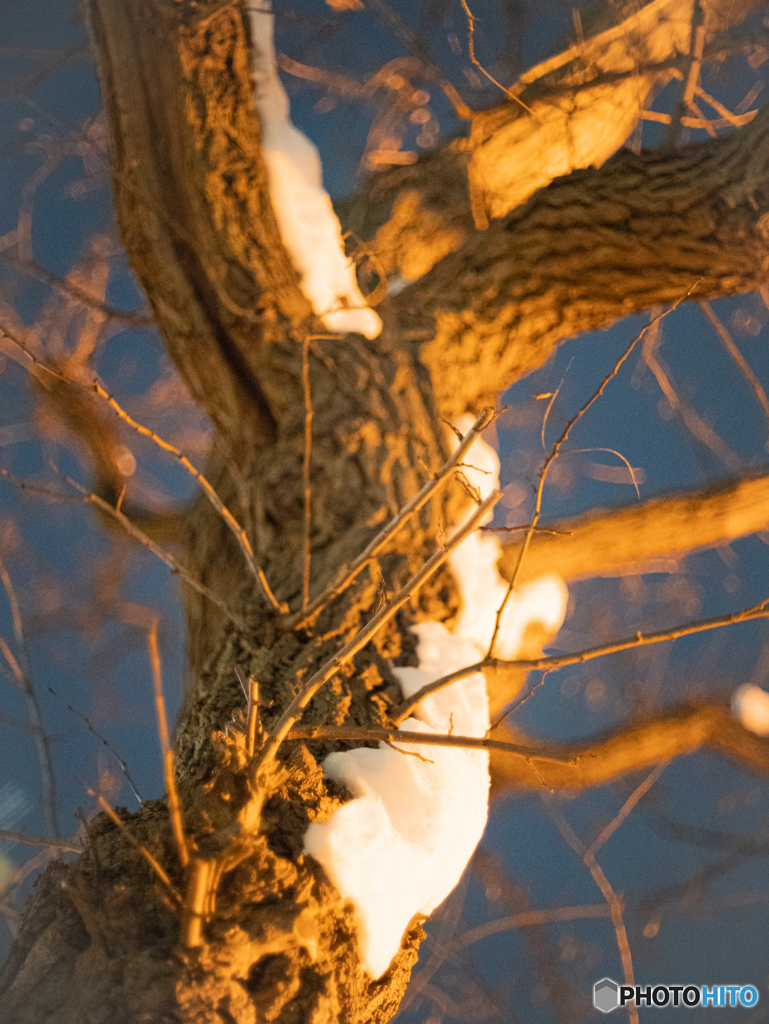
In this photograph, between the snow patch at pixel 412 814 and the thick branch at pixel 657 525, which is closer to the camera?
the snow patch at pixel 412 814

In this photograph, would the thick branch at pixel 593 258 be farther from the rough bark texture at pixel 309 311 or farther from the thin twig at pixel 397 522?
the thin twig at pixel 397 522

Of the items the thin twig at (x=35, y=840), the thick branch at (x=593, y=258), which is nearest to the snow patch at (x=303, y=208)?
the thick branch at (x=593, y=258)

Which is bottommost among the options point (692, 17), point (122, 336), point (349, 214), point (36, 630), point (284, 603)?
point (284, 603)

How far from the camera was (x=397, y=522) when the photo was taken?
0.90m

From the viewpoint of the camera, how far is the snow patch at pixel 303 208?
5.27ft

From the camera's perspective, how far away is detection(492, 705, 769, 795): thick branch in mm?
2160

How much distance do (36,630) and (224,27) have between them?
2.41 metres

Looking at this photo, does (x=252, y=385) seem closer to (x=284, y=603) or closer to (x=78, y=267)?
(x=284, y=603)

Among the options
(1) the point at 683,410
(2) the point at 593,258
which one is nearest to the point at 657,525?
(1) the point at 683,410

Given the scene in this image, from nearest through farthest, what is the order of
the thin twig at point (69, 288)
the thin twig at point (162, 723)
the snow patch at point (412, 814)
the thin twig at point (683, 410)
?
the thin twig at point (162, 723)
the snow patch at point (412, 814)
the thin twig at point (69, 288)
the thin twig at point (683, 410)

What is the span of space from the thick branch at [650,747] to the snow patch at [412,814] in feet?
3.13

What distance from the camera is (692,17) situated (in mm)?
1673

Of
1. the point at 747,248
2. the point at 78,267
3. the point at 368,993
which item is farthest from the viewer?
the point at 78,267

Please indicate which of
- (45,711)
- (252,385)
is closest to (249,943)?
(252,385)
